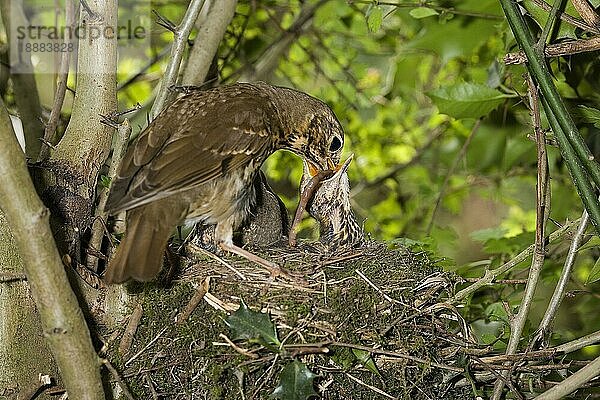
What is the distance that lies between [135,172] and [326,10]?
80.9 inches

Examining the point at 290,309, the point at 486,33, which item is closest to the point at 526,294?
the point at 290,309

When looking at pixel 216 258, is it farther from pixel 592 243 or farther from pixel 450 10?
pixel 450 10

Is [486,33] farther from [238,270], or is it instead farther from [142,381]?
[142,381]

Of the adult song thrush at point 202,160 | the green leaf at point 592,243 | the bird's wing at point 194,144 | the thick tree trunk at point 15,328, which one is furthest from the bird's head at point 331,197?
the thick tree trunk at point 15,328

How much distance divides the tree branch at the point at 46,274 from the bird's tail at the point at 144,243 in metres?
0.29

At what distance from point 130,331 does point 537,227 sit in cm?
105

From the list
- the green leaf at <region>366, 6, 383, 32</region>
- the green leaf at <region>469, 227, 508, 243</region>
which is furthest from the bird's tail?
the green leaf at <region>469, 227, 508, 243</region>

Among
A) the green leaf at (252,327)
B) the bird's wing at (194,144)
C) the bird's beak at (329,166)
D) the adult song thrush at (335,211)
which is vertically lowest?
the adult song thrush at (335,211)

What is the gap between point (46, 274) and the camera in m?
1.53

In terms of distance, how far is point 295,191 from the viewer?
4.82 metres

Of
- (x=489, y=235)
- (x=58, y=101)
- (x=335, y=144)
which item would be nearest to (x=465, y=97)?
(x=335, y=144)

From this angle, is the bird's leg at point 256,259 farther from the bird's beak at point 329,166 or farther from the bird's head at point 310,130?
the bird's beak at point 329,166

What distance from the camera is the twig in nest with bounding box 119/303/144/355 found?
2.03 metres

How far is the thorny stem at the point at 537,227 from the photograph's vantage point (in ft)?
6.66
